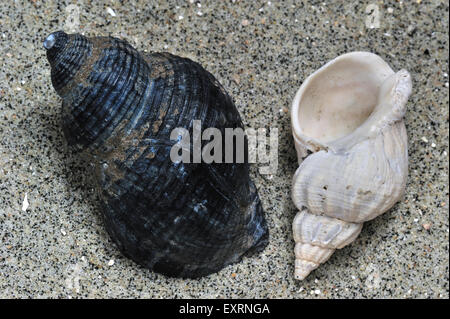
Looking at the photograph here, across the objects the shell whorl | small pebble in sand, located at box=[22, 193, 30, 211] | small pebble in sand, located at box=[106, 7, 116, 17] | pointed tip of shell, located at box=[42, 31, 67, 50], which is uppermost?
pointed tip of shell, located at box=[42, 31, 67, 50]

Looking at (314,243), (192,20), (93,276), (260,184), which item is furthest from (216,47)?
(93,276)

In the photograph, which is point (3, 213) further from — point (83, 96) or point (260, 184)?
point (260, 184)

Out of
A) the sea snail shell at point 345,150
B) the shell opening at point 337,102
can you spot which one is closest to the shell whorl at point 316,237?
the sea snail shell at point 345,150

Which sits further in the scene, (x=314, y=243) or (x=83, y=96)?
(x=314, y=243)

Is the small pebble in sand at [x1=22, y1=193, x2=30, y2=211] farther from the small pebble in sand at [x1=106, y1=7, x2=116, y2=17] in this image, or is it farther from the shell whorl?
the shell whorl

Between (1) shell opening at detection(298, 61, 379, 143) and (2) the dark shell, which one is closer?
(2) the dark shell

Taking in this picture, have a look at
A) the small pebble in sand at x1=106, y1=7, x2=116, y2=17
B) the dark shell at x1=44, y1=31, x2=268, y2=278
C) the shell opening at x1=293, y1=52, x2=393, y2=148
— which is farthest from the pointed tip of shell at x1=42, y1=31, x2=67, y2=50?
the shell opening at x1=293, y1=52, x2=393, y2=148

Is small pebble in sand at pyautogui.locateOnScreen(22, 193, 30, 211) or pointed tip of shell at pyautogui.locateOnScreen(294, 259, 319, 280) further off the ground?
small pebble in sand at pyautogui.locateOnScreen(22, 193, 30, 211)

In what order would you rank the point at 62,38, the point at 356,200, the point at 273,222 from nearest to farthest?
1. the point at 62,38
2. the point at 356,200
3. the point at 273,222
